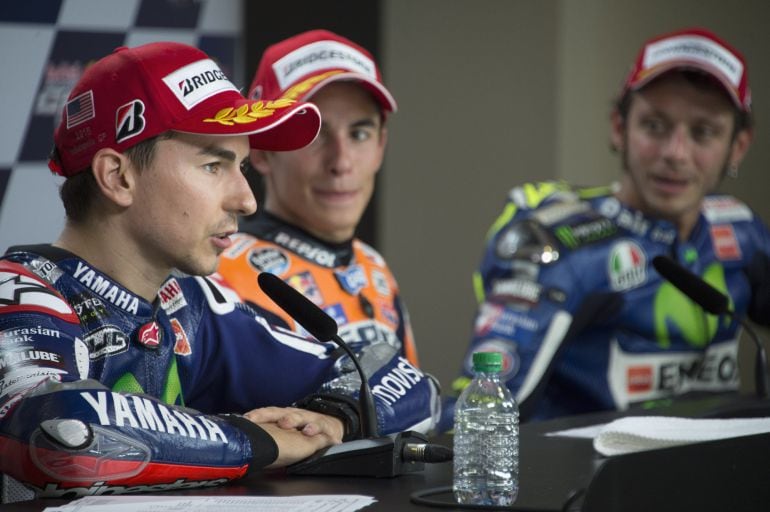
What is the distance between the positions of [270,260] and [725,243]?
1.19 metres

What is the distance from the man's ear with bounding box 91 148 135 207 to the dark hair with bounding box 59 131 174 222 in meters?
0.01

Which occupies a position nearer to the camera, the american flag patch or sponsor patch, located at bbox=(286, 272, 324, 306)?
the american flag patch

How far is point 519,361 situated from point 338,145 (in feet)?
2.01

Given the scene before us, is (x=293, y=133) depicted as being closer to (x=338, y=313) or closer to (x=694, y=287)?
(x=338, y=313)

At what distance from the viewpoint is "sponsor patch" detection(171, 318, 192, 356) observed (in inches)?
64.6

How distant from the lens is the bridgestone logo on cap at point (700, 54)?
272 cm

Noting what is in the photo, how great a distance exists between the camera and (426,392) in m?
1.75

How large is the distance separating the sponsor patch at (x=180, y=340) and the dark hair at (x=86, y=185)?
19cm

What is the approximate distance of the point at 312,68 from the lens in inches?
87.3

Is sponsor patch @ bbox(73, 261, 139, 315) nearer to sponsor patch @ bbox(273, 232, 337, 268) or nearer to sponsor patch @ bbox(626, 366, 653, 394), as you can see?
sponsor patch @ bbox(273, 232, 337, 268)

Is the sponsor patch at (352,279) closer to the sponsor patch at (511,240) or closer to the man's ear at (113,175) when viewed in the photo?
the sponsor patch at (511,240)

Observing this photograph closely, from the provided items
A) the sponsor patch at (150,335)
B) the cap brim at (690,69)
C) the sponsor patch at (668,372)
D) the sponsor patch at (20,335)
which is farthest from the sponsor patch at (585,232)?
the sponsor patch at (20,335)

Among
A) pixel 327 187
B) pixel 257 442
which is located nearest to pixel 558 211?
A: pixel 327 187

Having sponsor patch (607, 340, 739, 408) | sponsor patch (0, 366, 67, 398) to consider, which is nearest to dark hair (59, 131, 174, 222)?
sponsor patch (0, 366, 67, 398)
